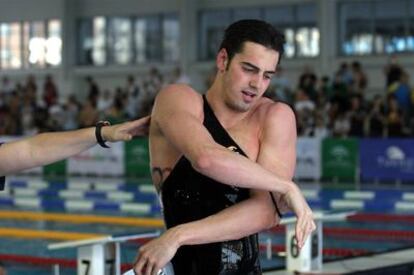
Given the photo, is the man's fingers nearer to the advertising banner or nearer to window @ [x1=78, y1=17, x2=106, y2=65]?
the advertising banner

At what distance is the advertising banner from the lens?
15961 mm

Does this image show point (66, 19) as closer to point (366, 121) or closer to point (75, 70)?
point (75, 70)

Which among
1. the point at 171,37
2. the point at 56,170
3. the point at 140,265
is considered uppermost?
the point at 171,37

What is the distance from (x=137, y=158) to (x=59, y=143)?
611 inches

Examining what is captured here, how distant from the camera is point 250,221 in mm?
2684

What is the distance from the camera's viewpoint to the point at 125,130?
9.55ft

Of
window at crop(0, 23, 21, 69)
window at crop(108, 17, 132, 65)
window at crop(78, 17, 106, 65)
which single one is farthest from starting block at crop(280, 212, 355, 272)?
window at crop(0, 23, 21, 69)

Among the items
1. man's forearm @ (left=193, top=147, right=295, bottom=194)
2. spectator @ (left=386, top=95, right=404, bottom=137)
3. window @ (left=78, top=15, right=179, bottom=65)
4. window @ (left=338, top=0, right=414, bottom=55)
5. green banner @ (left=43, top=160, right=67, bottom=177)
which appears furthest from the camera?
window @ (left=78, top=15, right=179, bottom=65)

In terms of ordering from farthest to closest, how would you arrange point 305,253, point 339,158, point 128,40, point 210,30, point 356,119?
point 128,40 < point 210,30 < point 356,119 < point 339,158 < point 305,253

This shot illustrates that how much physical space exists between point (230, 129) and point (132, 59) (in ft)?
80.7

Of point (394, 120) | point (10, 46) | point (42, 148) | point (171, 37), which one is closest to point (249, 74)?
point (42, 148)

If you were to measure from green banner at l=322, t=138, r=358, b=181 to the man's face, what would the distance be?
13907mm

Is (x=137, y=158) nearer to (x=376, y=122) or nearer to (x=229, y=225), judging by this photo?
(x=376, y=122)

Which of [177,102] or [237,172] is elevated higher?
[177,102]
